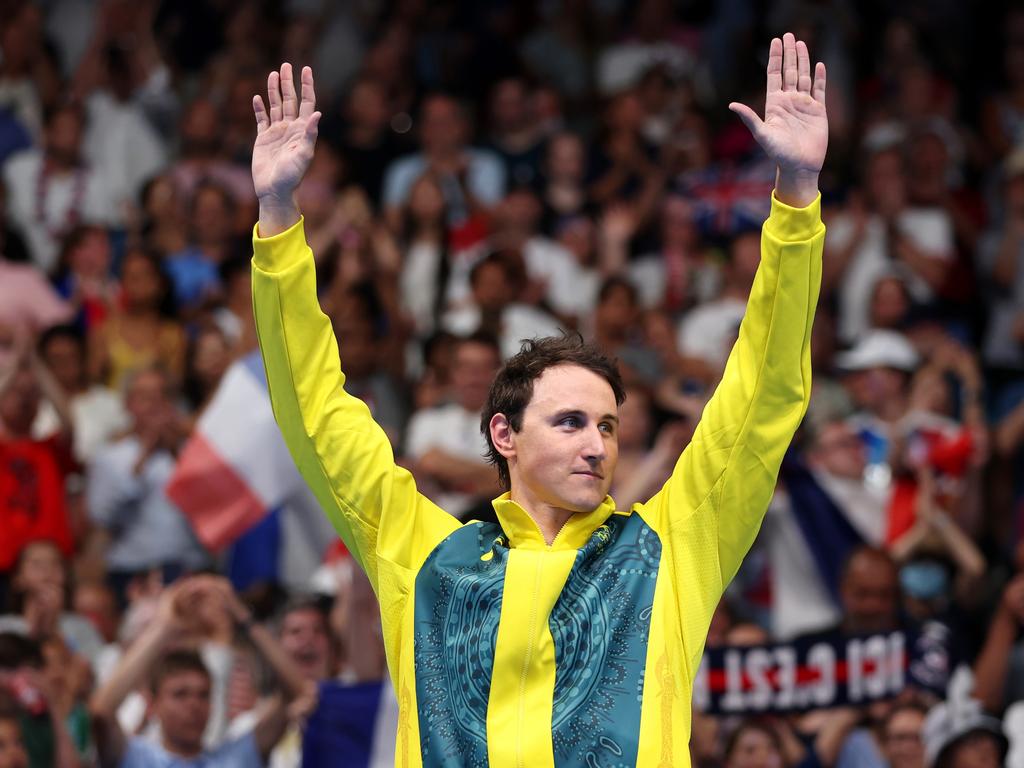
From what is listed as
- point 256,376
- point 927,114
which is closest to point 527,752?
point 256,376

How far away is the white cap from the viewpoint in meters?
9.48

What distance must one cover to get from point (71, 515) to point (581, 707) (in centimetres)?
582

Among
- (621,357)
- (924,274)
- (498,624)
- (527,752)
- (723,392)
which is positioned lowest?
(527,752)

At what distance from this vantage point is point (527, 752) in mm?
4031

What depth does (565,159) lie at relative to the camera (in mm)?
11281

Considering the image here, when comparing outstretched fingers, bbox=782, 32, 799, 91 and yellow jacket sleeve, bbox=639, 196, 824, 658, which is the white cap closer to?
outstretched fingers, bbox=782, 32, 799, 91

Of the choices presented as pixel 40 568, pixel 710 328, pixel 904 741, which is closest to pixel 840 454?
pixel 710 328

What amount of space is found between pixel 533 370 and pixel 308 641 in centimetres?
352

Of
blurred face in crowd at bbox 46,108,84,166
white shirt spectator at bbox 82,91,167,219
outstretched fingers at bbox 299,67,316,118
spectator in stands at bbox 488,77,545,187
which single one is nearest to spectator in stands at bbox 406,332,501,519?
spectator in stands at bbox 488,77,545,187

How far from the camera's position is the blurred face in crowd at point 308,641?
7656 mm

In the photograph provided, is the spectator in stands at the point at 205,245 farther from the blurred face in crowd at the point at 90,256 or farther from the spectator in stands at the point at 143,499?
the spectator in stands at the point at 143,499

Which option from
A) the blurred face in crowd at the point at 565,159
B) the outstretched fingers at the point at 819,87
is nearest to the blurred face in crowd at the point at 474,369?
the blurred face in crowd at the point at 565,159

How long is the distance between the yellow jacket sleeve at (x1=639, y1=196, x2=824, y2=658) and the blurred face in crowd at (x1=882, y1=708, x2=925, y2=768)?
3.18 meters

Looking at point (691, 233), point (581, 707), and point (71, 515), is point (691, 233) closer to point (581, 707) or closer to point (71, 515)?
point (71, 515)
